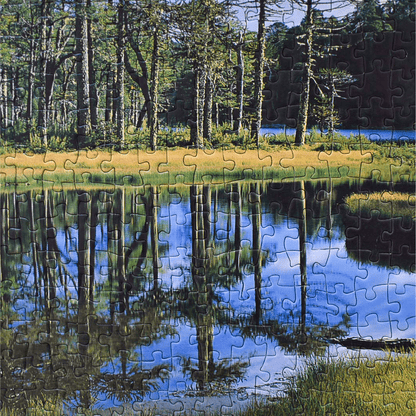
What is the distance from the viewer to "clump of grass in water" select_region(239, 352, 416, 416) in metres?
4.34

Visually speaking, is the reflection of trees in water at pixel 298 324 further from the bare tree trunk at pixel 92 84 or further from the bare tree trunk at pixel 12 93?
the bare tree trunk at pixel 12 93

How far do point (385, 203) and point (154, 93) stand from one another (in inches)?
85.2

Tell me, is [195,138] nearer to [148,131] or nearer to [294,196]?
[148,131]

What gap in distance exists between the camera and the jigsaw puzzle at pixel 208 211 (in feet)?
14.7

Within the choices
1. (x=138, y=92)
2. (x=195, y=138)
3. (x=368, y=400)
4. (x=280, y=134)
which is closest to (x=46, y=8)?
(x=138, y=92)

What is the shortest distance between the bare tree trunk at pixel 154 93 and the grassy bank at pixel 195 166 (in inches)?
6.3

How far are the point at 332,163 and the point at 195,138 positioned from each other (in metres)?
1.18

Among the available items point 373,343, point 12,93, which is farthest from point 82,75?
point 373,343

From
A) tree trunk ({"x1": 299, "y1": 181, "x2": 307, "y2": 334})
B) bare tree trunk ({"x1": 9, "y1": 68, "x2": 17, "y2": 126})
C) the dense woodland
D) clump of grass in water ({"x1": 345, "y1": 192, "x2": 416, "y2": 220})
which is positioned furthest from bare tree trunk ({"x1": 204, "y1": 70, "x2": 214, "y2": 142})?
bare tree trunk ({"x1": 9, "y1": 68, "x2": 17, "y2": 126})

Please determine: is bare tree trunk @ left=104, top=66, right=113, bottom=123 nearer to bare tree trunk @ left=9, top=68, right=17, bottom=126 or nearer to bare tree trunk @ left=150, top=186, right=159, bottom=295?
bare tree trunk @ left=150, top=186, right=159, bottom=295

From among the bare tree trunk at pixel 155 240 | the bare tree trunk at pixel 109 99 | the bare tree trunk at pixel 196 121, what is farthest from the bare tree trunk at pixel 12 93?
the bare tree trunk at pixel 196 121

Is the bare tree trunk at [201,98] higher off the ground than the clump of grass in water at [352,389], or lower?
higher

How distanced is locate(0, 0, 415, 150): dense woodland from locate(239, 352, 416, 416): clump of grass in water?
2.00 meters

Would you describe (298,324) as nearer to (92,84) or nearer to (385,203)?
(385,203)
